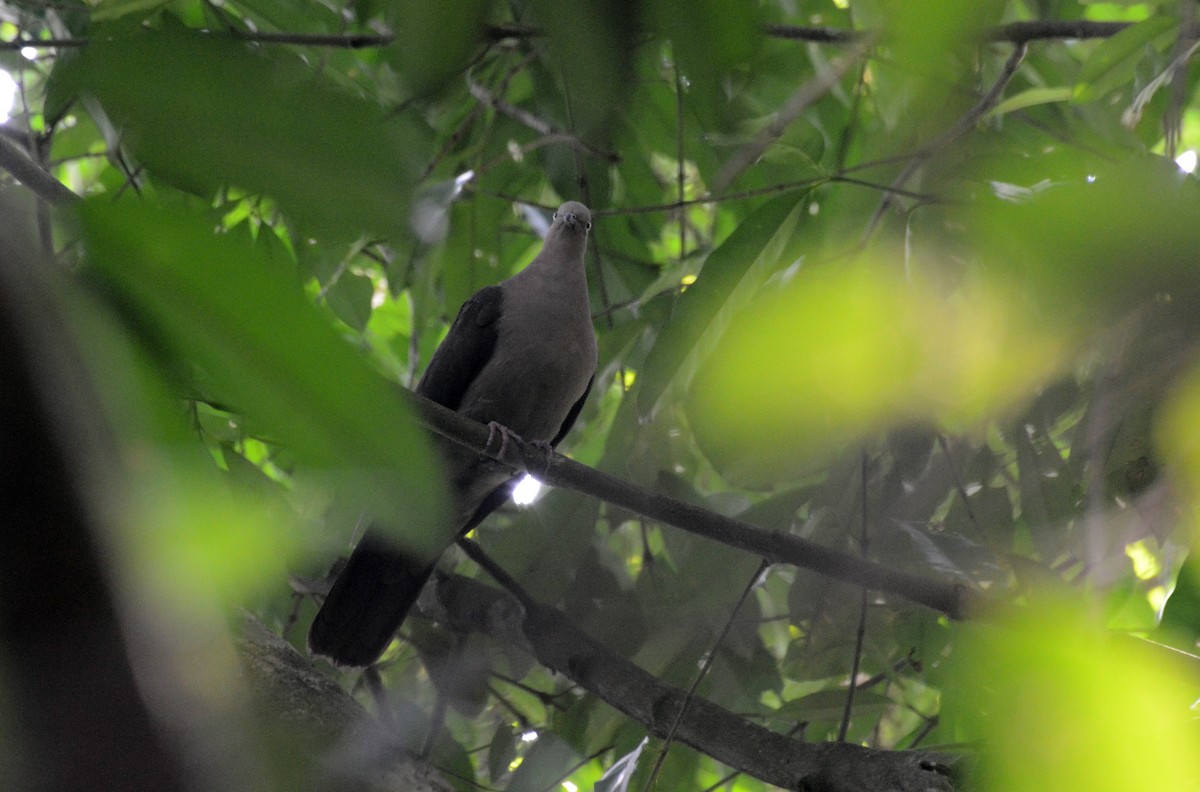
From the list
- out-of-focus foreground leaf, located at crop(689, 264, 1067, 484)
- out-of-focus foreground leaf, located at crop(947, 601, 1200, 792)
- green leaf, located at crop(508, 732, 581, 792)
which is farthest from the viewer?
green leaf, located at crop(508, 732, 581, 792)

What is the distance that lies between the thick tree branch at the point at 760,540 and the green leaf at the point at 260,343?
1.26 meters

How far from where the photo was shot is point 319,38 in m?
1.23

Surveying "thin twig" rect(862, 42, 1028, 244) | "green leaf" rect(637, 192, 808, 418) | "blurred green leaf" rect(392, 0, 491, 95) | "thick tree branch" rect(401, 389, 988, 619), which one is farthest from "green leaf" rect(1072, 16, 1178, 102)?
"blurred green leaf" rect(392, 0, 491, 95)

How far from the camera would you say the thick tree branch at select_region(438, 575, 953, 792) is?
5.41 feet

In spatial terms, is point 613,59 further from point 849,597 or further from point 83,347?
point 849,597

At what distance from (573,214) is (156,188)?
5.37 feet

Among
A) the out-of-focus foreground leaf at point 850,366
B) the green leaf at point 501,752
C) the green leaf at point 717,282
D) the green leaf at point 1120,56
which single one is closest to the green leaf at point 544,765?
the green leaf at point 501,752

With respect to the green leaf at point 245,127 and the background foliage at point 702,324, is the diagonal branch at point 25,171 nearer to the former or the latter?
the background foliage at point 702,324

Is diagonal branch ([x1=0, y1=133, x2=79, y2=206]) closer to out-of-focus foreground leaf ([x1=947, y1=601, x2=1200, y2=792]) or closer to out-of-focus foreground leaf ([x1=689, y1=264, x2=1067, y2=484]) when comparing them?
out-of-focus foreground leaf ([x1=689, y1=264, x2=1067, y2=484])

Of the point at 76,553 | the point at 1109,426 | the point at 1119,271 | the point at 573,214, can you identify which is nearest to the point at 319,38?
the point at 76,553

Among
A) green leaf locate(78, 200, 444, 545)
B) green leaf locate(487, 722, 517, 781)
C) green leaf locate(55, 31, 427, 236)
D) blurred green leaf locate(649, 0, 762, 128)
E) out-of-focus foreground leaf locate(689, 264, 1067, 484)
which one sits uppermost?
out-of-focus foreground leaf locate(689, 264, 1067, 484)

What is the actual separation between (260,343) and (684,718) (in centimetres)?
177

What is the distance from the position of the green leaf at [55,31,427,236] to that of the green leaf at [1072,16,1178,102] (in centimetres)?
179

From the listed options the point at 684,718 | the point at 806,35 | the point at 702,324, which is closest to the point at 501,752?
the point at 684,718
